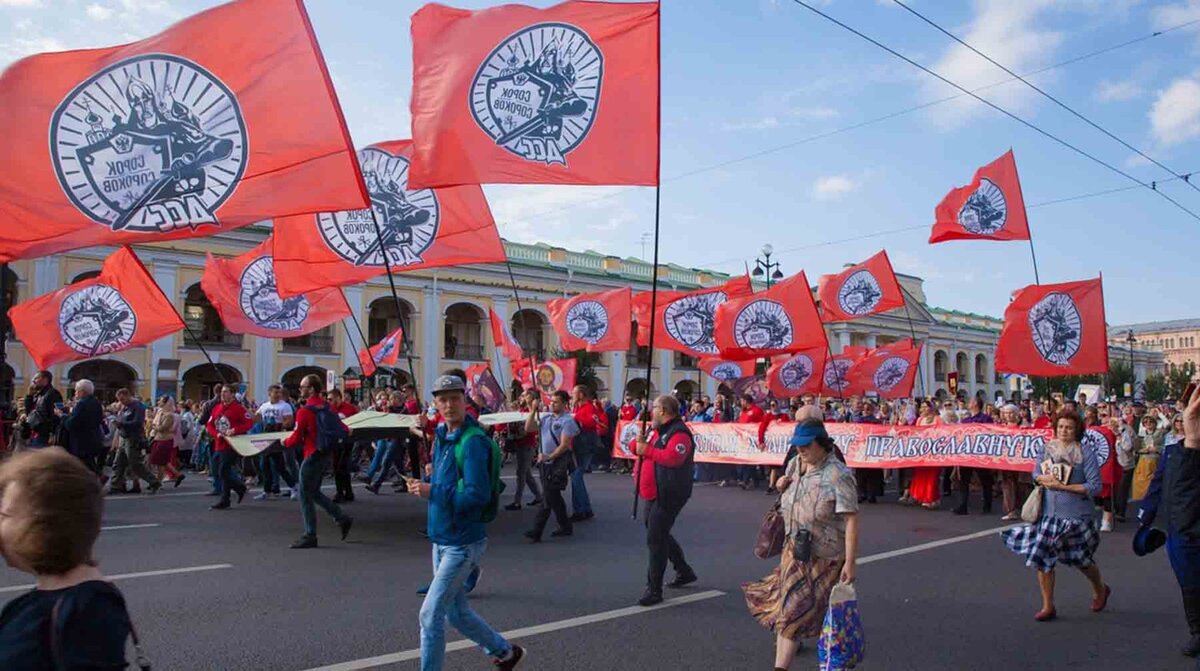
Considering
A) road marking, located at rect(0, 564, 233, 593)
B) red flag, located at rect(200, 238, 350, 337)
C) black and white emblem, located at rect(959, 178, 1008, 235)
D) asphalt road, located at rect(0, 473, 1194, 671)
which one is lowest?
road marking, located at rect(0, 564, 233, 593)

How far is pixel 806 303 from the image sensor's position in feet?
60.6

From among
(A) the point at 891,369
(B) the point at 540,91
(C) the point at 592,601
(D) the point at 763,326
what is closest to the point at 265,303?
(B) the point at 540,91

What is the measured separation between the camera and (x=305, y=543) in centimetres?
949

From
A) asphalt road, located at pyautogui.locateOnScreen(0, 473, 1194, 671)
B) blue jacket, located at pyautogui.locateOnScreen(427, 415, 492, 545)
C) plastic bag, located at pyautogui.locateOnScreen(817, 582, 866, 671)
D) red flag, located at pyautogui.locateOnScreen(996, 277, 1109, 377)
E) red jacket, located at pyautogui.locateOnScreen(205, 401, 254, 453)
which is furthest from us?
red flag, located at pyautogui.locateOnScreen(996, 277, 1109, 377)

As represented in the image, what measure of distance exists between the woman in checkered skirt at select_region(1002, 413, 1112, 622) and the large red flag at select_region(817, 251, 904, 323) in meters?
14.1

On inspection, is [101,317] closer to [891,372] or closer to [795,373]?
[795,373]

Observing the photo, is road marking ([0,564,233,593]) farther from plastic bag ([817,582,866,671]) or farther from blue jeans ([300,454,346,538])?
plastic bag ([817,582,866,671])

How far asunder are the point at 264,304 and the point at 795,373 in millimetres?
13533

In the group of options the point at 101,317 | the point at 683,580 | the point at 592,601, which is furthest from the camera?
the point at 101,317

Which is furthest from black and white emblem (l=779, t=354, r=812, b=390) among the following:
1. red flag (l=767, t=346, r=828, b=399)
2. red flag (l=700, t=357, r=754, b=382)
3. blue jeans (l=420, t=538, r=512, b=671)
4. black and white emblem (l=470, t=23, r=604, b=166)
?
blue jeans (l=420, t=538, r=512, b=671)

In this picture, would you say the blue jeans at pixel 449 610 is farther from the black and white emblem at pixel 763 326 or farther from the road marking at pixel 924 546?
the black and white emblem at pixel 763 326

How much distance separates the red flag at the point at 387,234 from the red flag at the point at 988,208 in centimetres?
832

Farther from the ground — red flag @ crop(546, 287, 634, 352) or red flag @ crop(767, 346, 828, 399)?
red flag @ crop(546, 287, 634, 352)

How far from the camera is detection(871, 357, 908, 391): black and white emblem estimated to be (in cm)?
2428
